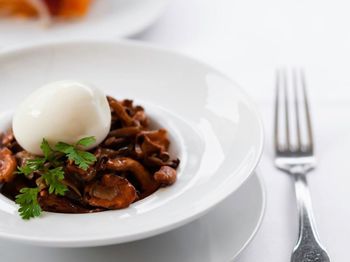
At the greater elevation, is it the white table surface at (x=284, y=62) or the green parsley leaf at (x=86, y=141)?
the white table surface at (x=284, y=62)

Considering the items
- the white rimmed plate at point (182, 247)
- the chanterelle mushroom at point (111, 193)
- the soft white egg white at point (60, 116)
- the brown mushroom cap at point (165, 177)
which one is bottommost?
the white rimmed plate at point (182, 247)

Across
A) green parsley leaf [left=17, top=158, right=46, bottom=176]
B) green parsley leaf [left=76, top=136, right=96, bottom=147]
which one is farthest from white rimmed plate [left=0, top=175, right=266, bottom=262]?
green parsley leaf [left=76, top=136, right=96, bottom=147]

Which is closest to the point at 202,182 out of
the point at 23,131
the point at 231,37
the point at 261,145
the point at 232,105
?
the point at 261,145

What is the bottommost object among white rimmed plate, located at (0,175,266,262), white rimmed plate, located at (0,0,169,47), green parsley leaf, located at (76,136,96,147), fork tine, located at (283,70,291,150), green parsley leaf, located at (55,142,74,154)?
white rimmed plate, located at (0,175,266,262)

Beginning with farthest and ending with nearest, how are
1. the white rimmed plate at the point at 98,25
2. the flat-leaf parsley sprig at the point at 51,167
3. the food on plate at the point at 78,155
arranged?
1. the white rimmed plate at the point at 98,25
2. the food on plate at the point at 78,155
3. the flat-leaf parsley sprig at the point at 51,167

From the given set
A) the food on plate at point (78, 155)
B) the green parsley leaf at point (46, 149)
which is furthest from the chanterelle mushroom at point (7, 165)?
the green parsley leaf at point (46, 149)

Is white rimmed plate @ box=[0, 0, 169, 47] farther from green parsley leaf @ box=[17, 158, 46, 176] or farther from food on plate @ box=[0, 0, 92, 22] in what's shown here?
green parsley leaf @ box=[17, 158, 46, 176]

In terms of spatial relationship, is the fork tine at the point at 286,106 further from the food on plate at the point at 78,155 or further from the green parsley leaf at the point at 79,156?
the green parsley leaf at the point at 79,156
